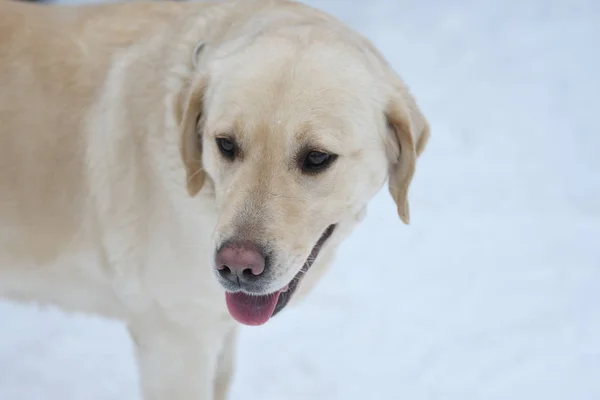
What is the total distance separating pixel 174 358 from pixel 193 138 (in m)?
0.75

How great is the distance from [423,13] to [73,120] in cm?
402

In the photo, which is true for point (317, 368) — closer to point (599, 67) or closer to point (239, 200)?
point (239, 200)

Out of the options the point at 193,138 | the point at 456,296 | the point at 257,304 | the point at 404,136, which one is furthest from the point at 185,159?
the point at 456,296

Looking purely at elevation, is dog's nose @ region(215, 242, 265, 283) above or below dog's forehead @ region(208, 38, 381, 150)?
below

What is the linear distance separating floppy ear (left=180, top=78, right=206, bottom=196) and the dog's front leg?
504 millimetres

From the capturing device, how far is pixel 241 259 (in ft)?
5.98

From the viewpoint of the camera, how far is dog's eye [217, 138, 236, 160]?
6.29 ft

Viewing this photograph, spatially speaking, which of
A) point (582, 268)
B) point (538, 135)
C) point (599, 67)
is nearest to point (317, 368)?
point (582, 268)

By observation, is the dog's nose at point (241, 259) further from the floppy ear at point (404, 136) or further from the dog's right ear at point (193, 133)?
the floppy ear at point (404, 136)

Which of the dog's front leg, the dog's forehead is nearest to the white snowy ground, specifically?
the dog's front leg

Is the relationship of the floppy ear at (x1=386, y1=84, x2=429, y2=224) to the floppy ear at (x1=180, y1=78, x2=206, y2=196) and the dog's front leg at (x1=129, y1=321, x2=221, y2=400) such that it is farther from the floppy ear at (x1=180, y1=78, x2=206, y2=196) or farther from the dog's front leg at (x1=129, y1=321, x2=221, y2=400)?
the dog's front leg at (x1=129, y1=321, x2=221, y2=400)

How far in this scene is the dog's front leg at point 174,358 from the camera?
7.60ft

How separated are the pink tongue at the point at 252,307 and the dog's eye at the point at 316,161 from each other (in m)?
0.38

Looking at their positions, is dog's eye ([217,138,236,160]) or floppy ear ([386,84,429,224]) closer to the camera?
dog's eye ([217,138,236,160])
